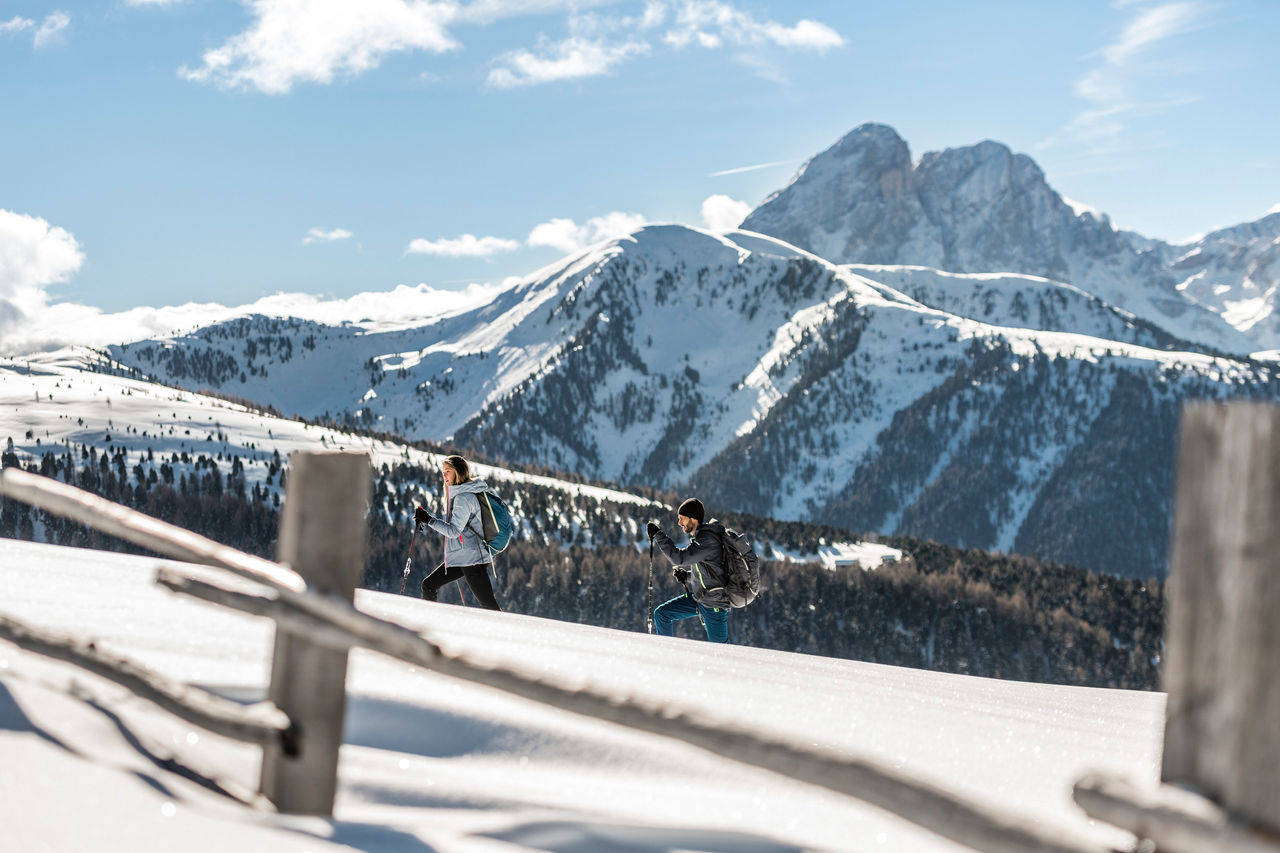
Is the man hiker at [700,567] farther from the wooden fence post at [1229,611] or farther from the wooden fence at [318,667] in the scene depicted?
the wooden fence post at [1229,611]

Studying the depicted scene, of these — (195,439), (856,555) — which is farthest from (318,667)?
(195,439)

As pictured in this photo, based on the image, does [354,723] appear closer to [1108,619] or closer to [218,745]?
[218,745]

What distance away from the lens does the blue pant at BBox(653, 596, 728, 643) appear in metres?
10.8

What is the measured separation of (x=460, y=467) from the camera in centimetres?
1099

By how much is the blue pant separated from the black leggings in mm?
1985

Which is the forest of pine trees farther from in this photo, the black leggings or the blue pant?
the blue pant

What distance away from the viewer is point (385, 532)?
10031 centimetres

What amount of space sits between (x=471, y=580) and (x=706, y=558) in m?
2.87

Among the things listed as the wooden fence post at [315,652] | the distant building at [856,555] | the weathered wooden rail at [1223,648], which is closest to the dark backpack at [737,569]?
the wooden fence post at [315,652]

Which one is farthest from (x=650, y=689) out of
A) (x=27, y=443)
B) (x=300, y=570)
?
(x=27, y=443)

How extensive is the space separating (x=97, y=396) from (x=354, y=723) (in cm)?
16234

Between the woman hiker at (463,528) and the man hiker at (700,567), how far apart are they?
81.0 inches

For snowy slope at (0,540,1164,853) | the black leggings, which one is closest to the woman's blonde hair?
the black leggings

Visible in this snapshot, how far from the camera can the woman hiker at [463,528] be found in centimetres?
1094
